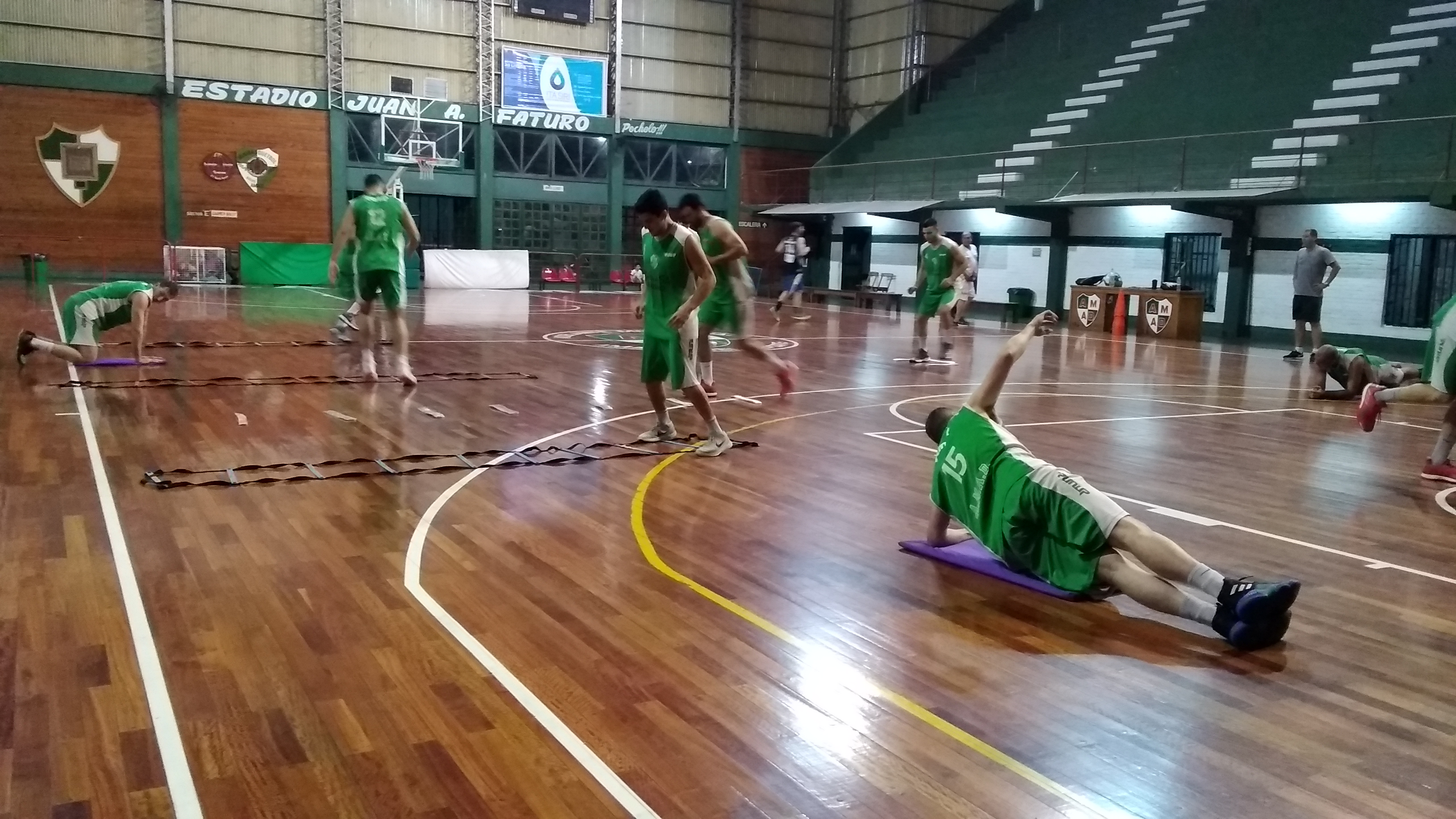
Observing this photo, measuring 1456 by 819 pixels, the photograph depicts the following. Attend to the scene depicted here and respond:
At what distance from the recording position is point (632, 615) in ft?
14.7

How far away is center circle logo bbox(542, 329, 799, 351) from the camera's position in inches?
604

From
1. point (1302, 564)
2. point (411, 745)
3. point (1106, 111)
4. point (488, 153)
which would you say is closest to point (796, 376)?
point (1302, 564)

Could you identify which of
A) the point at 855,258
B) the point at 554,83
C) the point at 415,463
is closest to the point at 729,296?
the point at 415,463

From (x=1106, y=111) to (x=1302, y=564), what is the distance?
23.0m

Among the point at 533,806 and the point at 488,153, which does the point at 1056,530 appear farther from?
the point at 488,153

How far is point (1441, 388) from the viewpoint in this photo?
739cm

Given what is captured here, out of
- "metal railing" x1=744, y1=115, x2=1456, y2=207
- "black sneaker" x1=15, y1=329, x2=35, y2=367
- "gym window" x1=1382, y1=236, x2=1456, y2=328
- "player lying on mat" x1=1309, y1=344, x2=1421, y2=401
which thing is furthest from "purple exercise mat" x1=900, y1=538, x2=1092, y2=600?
"gym window" x1=1382, y1=236, x2=1456, y2=328

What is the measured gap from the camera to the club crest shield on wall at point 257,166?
89.8 feet

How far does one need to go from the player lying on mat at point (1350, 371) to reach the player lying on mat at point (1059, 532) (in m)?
7.68

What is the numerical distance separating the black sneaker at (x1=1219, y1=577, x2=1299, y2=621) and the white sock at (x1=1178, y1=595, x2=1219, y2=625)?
0.23 ft

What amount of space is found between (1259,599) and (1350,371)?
29.1 feet

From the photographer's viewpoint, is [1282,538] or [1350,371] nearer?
[1282,538]

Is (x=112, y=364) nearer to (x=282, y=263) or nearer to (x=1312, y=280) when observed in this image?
(x=1312, y=280)

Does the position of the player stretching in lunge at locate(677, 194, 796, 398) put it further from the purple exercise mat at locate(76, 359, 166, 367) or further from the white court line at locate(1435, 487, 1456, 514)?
the purple exercise mat at locate(76, 359, 166, 367)
